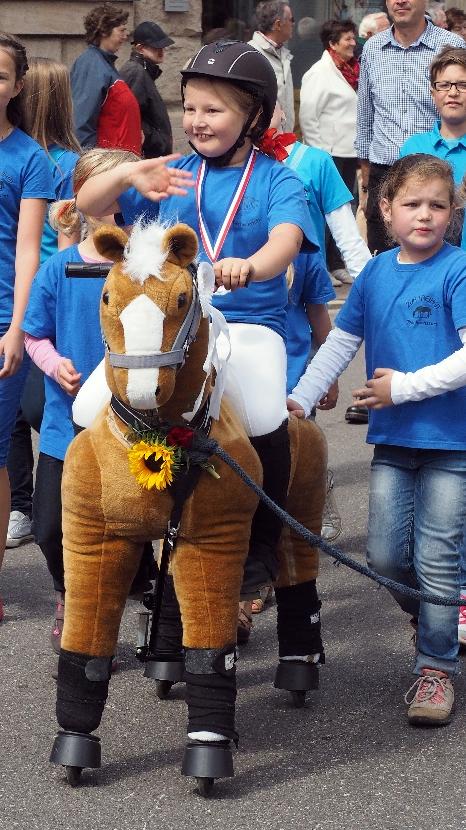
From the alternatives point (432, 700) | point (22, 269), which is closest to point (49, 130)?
point (22, 269)

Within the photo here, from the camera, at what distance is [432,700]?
14.0ft

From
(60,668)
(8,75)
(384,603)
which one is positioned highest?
(8,75)

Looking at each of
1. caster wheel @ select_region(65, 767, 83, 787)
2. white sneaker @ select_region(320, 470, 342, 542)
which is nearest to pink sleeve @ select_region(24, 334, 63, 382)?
caster wheel @ select_region(65, 767, 83, 787)

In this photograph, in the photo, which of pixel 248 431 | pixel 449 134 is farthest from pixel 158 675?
pixel 449 134

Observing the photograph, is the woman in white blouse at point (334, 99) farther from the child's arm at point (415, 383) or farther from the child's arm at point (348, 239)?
the child's arm at point (415, 383)

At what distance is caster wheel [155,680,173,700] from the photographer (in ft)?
14.6

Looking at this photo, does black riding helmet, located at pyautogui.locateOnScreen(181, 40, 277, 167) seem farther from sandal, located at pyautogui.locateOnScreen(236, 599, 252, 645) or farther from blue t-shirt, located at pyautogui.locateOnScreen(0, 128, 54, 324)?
sandal, located at pyautogui.locateOnScreen(236, 599, 252, 645)

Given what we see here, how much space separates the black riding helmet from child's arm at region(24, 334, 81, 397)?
0.80 meters

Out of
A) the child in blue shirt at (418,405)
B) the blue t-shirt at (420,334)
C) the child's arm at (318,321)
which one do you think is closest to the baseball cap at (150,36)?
the child's arm at (318,321)

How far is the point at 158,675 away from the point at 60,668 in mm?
703

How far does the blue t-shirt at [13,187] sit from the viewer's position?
506cm

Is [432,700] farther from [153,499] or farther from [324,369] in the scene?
[153,499]

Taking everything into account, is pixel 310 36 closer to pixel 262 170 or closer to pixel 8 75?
pixel 8 75

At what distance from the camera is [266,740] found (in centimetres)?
416
